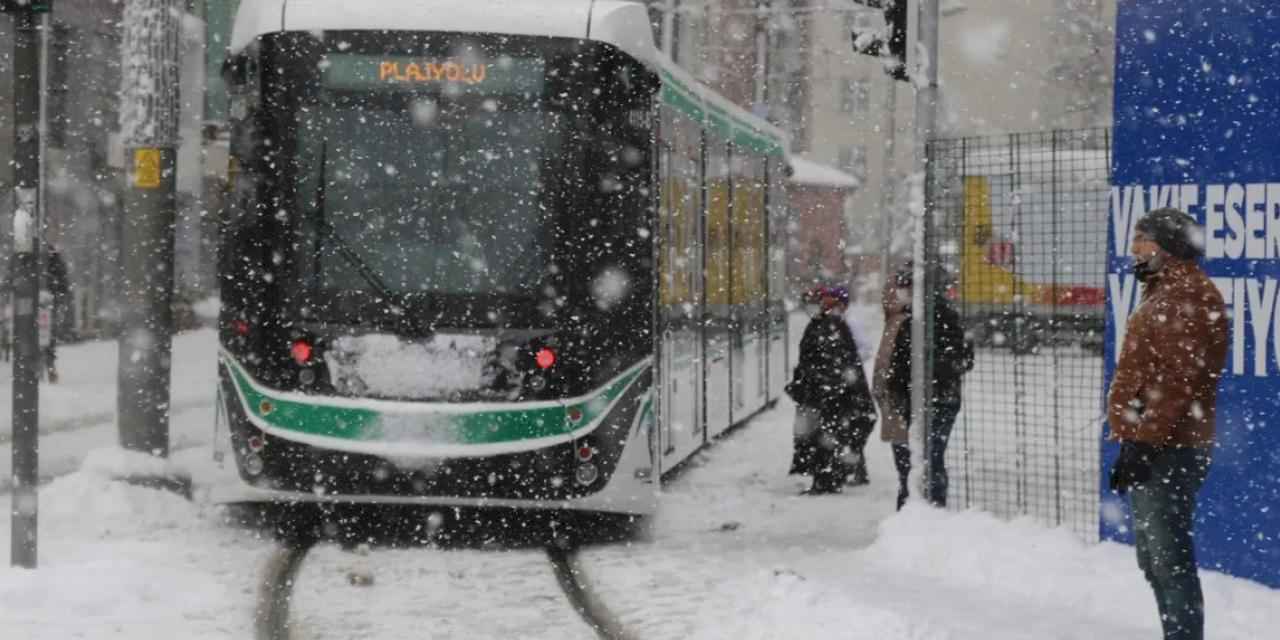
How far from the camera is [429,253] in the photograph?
11.0m

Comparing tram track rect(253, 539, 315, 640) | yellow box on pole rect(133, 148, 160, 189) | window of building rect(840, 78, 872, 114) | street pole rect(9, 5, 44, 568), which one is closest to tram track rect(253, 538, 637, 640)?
tram track rect(253, 539, 315, 640)

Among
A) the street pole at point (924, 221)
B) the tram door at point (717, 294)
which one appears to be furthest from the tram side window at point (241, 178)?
the tram door at point (717, 294)

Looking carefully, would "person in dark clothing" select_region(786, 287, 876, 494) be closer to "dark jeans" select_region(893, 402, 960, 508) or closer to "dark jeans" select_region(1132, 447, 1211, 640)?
"dark jeans" select_region(893, 402, 960, 508)

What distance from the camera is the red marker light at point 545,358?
1103cm

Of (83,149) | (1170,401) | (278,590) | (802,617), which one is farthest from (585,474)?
(83,149)

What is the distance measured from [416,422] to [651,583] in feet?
5.32

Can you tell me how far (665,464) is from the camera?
13.2 m

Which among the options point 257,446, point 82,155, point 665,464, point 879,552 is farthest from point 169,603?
point 82,155

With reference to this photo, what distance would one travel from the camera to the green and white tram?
10945 millimetres

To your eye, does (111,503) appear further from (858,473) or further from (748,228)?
(748,228)

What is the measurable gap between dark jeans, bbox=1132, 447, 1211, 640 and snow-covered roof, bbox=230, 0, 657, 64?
470cm

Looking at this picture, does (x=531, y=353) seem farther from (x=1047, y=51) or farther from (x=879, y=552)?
(x=1047, y=51)

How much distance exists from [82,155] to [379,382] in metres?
23.8

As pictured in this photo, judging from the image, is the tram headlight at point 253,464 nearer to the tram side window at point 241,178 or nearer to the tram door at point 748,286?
the tram side window at point 241,178
